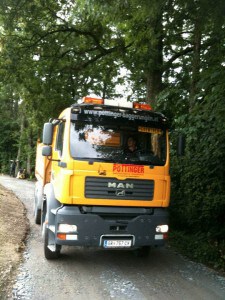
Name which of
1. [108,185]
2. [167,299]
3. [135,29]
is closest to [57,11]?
[135,29]

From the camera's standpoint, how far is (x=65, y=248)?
25.6ft

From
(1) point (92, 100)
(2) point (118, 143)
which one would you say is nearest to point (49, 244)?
(2) point (118, 143)

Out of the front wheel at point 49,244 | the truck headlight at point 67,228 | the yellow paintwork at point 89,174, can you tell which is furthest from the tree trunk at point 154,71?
the truck headlight at point 67,228

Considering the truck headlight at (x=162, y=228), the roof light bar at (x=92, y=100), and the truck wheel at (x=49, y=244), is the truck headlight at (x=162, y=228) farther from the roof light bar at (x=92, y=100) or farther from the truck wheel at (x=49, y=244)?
the roof light bar at (x=92, y=100)

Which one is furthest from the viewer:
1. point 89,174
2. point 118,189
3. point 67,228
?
point 118,189

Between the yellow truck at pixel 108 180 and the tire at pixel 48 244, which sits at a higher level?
the yellow truck at pixel 108 180

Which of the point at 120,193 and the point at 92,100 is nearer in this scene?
the point at 120,193

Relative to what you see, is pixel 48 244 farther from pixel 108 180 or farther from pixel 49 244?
pixel 108 180

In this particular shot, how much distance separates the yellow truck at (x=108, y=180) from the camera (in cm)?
619

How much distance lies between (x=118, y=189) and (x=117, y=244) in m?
0.91

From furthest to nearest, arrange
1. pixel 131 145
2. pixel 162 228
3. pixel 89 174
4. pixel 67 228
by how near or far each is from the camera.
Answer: pixel 131 145 < pixel 162 228 < pixel 89 174 < pixel 67 228

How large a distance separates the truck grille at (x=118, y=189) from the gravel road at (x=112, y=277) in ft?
4.31

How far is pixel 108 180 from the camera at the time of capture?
20.8 feet

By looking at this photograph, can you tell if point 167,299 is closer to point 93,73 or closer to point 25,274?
point 25,274
